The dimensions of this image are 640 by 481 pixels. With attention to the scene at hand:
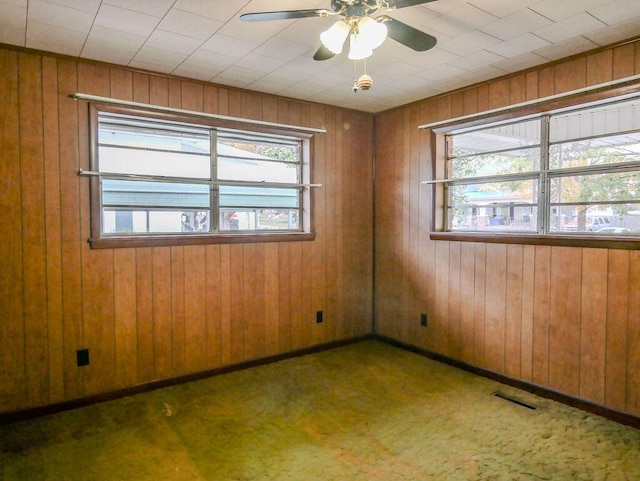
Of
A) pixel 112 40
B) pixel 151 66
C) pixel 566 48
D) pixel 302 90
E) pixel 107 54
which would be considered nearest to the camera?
pixel 112 40

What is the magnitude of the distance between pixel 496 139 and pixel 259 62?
2122 millimetres

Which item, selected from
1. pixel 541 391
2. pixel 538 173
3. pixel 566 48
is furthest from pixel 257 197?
pixel 541 391

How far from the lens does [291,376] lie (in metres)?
3.62

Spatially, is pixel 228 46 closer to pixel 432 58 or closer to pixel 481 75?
pixel 432 58

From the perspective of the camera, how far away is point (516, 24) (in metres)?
2.45

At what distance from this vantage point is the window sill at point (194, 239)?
10.3 ft

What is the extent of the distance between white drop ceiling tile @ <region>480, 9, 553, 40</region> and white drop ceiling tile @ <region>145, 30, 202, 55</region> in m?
1.84

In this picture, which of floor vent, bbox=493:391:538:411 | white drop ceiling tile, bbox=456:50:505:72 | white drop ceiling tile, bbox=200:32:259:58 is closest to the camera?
white drop ceiling tile, bbox=200:32:259:58

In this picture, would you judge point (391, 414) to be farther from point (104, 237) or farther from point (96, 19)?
point (96, 19)

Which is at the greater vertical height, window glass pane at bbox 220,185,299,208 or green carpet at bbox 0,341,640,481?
window glass pane at bbox 220,185,299,208

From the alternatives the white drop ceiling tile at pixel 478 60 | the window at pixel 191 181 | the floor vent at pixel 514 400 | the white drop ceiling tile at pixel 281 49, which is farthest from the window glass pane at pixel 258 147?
the floor vent at pixel 514 400

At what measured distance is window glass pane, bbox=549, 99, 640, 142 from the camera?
2.81 m

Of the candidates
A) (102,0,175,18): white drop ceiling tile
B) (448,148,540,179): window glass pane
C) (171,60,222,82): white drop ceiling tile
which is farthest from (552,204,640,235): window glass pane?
(102,0,175,18): white drop ceiling tile

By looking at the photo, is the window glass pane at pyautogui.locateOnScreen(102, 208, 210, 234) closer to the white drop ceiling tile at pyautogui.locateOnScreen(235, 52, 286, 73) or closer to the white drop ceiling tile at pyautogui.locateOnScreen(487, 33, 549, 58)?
the white drop ceiling tile at pyautogui.locateOnScreen(235, 52, 286, 73)
